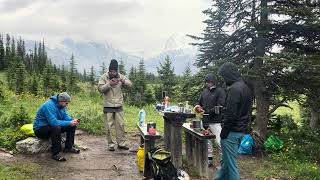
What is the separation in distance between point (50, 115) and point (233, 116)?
5059 mm

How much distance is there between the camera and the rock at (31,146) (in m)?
10.3

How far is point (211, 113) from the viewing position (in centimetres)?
971

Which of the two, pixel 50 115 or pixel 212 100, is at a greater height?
pixel 212 100

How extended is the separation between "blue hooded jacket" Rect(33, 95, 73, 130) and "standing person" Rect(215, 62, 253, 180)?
4641mm

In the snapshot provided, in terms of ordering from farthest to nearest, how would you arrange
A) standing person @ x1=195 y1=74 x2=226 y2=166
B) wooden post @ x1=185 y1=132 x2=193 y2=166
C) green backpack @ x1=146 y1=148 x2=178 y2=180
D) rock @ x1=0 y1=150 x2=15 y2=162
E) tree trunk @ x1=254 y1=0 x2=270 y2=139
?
tree trunk @ x1=254 y1=0 x2=270 y2=139, wooden post @ x1=185 y1=132 x2=193 y2=166, standing person @ x1=195 y1=74 x2=226 y2=166, rock @ x1=0 y1=150 x2=15 y2=162, green backpack @ x1=146 y1=148 x2=178 y2=180

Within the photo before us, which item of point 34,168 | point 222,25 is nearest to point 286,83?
point 222,25

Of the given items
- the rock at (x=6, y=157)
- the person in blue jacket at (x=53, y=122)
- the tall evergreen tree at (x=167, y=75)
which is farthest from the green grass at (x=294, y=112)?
the tall evergreen tree at (x=167, y=75)

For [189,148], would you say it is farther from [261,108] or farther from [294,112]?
[294,112]

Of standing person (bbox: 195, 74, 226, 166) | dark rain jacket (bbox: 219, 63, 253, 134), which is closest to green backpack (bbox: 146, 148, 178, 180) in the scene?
dark rain jacket (bbox: 219, 63, 253, 134)

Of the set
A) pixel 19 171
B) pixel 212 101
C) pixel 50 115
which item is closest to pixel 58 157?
pixel 50 115

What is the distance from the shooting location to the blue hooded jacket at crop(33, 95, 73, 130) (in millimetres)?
10055

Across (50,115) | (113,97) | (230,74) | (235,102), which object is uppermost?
(230,74)

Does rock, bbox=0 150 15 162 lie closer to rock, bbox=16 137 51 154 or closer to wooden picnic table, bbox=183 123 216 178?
rock, bbox=16 137 51 154

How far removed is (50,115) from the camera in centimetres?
1004
